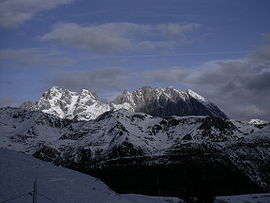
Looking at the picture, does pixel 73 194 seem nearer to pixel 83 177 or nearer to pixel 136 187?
pixel 83 177

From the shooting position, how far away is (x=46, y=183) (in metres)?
39.8

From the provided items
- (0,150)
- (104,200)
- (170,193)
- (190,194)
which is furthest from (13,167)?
(170,193)

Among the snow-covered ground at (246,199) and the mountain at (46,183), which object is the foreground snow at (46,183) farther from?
the snow-covered ground at (246,199)

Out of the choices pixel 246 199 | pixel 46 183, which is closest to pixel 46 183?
pixel 46 183

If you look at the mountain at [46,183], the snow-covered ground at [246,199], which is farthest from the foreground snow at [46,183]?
the snow-covered ground at [246,199]

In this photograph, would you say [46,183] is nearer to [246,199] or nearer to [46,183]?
[46,183]

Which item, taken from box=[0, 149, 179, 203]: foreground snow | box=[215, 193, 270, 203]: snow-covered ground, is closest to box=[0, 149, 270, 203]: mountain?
box=[0, 149, 179, 203]: foreground snow

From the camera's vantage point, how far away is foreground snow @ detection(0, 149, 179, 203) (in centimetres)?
3666

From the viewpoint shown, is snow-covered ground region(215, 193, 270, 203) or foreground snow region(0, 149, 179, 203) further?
snow-covered ground region(215, 193, 270, 203)

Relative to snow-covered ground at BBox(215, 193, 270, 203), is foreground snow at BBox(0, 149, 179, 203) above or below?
above

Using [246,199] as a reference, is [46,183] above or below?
above

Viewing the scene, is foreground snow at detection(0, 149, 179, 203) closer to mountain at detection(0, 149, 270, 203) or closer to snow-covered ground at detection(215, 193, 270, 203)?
mountain at detection(0, 149, 270, 203)

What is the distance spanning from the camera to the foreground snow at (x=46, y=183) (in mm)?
36656

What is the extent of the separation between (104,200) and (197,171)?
2067 centimetres
